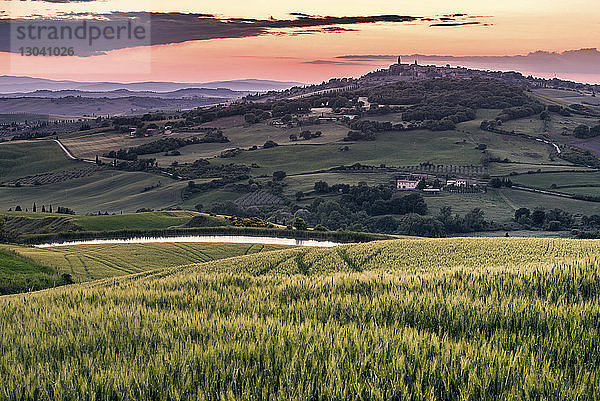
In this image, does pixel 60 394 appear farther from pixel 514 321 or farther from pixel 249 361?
pixel 514 321

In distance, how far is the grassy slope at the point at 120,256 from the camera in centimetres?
3628

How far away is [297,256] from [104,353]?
24.1m

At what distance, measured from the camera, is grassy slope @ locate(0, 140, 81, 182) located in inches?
6855

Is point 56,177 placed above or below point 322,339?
below

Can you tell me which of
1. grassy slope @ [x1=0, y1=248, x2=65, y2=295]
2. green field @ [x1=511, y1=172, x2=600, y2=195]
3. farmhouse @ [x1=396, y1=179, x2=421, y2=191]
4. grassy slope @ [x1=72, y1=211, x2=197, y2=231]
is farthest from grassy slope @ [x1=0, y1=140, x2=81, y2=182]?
grassy slope @ [x1=0, y1=248, x2=65, y2=295]

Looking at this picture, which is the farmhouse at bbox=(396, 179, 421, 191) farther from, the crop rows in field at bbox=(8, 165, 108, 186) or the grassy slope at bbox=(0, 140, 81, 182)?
the grassy slope at bbox=(0, 140, 81, 182)

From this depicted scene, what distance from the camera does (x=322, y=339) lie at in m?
6.20

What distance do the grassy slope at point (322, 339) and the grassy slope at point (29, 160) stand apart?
606 ft

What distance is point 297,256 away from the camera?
30375 millimetres

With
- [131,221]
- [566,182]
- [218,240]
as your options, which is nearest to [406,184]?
[566,182]

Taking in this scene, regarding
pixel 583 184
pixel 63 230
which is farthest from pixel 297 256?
pixel 583 184

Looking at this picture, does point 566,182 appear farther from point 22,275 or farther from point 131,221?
point 22,275

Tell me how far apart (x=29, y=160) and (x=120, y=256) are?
167m

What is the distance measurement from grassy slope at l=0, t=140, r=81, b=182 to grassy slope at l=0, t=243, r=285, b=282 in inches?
5699
